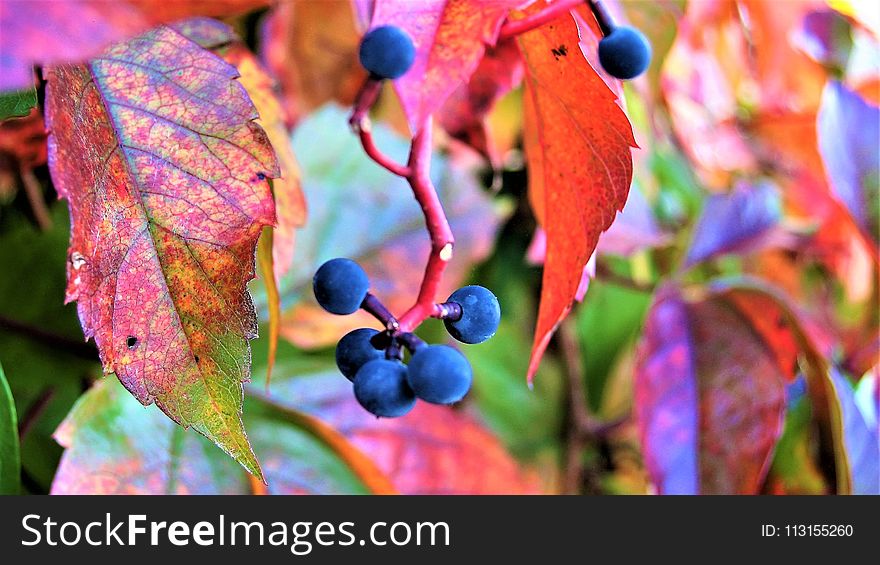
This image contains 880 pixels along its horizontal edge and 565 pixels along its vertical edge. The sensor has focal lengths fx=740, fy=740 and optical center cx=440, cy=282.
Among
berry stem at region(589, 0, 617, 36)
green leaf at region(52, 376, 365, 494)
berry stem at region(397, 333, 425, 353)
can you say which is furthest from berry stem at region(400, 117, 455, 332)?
green leaf at region(52, 376, 365, 494)

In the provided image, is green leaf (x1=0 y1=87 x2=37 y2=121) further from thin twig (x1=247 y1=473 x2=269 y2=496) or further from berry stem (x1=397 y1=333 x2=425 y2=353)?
thin twig (x1=247 y1=473 x2=269 y2=496)

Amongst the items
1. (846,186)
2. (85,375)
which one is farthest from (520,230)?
(85,375)

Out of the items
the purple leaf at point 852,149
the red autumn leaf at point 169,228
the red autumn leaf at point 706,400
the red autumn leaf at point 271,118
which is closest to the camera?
the red autumn leaf at point 169,228

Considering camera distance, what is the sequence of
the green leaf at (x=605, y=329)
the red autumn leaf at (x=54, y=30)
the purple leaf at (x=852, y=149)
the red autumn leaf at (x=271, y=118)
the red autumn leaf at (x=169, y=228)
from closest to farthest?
1. the red autumn leaf at (x=54, y=30)
2. the red autumn leaf at (x=169, y=228)
3. the red autumn leaf at (x=271, y=118)
4. the purple leaf at (x=852, y=149)
5. the green leaf at (x=605, y=329)

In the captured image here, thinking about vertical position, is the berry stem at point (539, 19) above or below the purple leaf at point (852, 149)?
below

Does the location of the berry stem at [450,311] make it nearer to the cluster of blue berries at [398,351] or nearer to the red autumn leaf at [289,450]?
the cluster of blue berries at [398,351]

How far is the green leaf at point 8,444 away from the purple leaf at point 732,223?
1.85ft

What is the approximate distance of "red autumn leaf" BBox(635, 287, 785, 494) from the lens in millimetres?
542

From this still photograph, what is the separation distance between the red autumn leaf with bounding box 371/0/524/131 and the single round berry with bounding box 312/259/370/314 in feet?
0.22

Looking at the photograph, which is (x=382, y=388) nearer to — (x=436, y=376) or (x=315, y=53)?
(x=436, y=376)

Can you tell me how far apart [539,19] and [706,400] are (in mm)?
367

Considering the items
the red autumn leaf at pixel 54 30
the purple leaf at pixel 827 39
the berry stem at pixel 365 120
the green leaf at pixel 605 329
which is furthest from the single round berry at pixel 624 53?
the purple leaf at pixel 827 39

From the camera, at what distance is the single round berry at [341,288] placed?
316mm
